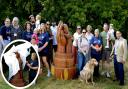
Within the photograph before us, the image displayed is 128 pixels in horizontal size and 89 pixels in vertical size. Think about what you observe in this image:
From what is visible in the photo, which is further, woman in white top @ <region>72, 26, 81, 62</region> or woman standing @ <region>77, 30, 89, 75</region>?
woman in white top @ <region>72, 26, 81, 62</region>

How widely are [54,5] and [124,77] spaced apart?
20.6 feet

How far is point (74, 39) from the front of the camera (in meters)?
14.2

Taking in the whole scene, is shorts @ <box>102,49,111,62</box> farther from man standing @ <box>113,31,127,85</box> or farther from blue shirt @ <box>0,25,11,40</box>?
blue shirt @ <box>0,25,11,40</box>

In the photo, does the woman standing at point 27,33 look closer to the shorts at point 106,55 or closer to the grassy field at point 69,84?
the grassy field at point 69,84

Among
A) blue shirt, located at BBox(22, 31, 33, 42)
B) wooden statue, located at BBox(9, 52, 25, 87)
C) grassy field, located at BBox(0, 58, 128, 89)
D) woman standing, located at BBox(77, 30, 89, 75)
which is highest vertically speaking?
blue shirt, located at BBox(22, 31, 33, 42)

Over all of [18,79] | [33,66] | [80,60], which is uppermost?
[80,60]

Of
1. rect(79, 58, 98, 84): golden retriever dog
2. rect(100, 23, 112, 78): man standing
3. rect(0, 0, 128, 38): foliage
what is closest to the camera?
rect(79, 58, 98, 84): golden retriever dog

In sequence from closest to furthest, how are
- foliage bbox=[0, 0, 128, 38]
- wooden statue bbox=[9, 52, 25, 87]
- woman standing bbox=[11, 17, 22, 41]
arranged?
wooden statue bbox=[9, 52, 25, 87], woman standing bbox=[11, 17, 22, 41], foliage bbox=[0, 0, 128, 38]

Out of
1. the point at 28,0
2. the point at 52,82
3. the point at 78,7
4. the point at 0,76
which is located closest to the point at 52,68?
the point at 52,82

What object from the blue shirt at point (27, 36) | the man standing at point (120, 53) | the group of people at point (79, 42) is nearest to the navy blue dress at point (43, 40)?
the group of people at point (79, 42)

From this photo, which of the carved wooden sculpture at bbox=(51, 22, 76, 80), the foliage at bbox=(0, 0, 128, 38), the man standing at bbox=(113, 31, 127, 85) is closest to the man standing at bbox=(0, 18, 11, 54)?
the carved wooden sculpture at bbox=(51, 22, 76, 80)

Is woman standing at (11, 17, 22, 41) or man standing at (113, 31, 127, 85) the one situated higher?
woman standing at (11, 17, 22, 41)

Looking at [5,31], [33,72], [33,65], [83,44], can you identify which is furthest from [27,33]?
[83,44]

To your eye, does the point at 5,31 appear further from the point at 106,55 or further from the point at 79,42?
the point at 106,55
